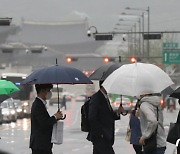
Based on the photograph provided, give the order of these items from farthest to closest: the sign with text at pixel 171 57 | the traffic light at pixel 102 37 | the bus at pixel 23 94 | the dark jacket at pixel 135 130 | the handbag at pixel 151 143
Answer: the sign with text at pixel 171 57 < the bus at pixel 23 94 < the traffic light at pixel 102 37 < the dark jacket at pixel 135 130 < the handbag at pixel 151 143

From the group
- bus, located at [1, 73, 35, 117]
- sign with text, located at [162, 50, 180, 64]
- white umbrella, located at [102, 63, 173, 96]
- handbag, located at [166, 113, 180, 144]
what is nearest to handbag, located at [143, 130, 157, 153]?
handbag, located at [166, 113, 180, 144]

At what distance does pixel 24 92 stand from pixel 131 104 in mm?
8463

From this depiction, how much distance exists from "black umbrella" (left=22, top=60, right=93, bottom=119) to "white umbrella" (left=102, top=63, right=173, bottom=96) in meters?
0.52

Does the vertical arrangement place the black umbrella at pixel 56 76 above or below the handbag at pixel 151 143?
above

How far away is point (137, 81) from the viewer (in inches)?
409

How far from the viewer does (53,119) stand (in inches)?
394

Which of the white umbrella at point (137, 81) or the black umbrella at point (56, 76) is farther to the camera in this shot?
the black umbrella at point (56, 76)

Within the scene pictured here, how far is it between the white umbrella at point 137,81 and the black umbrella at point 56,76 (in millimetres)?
522

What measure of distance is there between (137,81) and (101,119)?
2.68 feet

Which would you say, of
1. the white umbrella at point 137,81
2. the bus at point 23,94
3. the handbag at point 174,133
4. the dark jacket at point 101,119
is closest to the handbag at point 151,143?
the handbag at point 174,133

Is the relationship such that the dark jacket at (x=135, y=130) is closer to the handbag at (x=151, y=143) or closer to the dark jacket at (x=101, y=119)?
the dark jacket at (x=101, y=119)

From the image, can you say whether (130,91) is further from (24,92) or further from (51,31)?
(51,31)

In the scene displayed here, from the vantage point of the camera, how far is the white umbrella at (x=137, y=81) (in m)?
10.2

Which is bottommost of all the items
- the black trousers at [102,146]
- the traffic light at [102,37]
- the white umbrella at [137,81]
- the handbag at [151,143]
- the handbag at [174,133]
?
the black trousers at [102,146]
